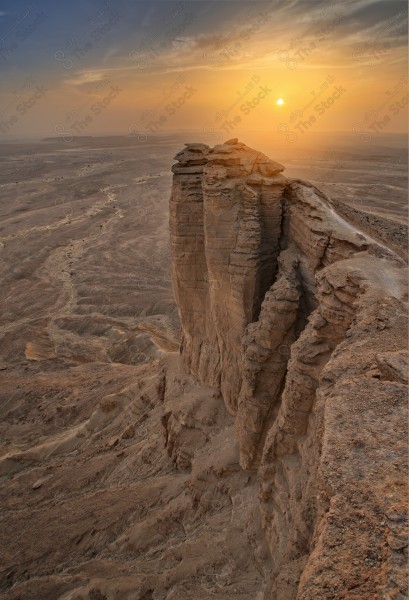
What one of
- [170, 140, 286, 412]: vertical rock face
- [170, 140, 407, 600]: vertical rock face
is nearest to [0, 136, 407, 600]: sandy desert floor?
[170, 140, 407, 600]: vertical rock face

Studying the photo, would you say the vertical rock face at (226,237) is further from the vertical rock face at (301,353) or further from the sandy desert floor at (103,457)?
the sandy desert floor at (103,457)

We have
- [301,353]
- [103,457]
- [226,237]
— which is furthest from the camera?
[103,457]

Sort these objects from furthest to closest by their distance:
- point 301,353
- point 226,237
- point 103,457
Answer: point 103,457
point 226,237
point 301,353

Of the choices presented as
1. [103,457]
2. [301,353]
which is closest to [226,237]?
[301,353]

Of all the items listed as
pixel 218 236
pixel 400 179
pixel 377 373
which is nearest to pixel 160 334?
pixel 218 236

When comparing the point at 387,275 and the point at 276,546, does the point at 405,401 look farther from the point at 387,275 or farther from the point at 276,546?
the point at 276,546

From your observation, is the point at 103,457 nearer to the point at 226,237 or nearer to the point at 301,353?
the point at 226,237

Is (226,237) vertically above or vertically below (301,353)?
above

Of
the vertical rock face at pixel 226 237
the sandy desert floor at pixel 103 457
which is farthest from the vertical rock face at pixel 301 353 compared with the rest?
the sandy desert floor at pixel 103 457
